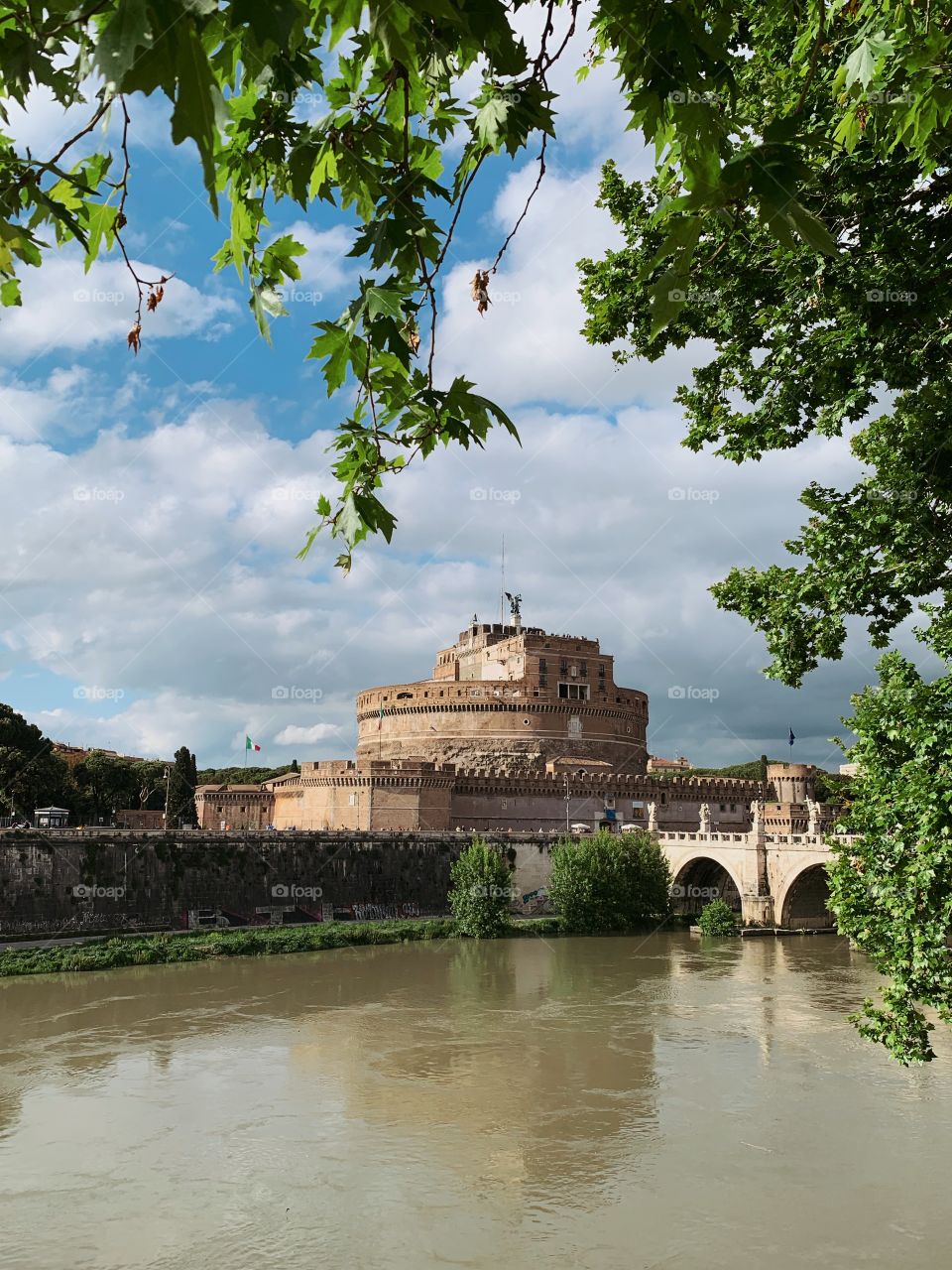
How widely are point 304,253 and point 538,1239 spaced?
10.8 meters

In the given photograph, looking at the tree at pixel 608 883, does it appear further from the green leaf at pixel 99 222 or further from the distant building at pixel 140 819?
the green leaf at pixel 99 222

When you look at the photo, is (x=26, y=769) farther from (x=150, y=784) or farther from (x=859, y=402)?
(x=859, y=402)

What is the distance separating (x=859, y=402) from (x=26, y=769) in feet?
132

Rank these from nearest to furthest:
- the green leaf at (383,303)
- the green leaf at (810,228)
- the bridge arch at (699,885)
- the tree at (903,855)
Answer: the green leaf at (810,228)
the green leaf at (383,303)
the tree at (903,855)
the bridge arch at (699,885)

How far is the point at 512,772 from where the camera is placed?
1876 inches

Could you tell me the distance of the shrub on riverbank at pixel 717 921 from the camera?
33.6m

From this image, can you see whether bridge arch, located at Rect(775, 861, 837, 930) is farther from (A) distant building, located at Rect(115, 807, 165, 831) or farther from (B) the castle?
(A) distant building, located at Rect(115, 807, 165, 831)

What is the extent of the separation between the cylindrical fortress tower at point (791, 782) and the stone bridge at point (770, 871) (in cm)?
1156

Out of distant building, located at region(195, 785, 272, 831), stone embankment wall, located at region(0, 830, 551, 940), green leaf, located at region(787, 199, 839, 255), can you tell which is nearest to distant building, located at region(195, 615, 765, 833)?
distant building, located at region(195, 785, 272, 831)

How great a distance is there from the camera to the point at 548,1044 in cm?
1873

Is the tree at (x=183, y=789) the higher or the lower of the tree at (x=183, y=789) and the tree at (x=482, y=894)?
the higher

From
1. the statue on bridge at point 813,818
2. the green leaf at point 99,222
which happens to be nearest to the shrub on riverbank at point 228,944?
the statue on bridge at point 813,818

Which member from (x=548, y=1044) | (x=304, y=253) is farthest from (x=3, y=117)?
(x=548, y=1044)

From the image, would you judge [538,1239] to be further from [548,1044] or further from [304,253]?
[304,253]
